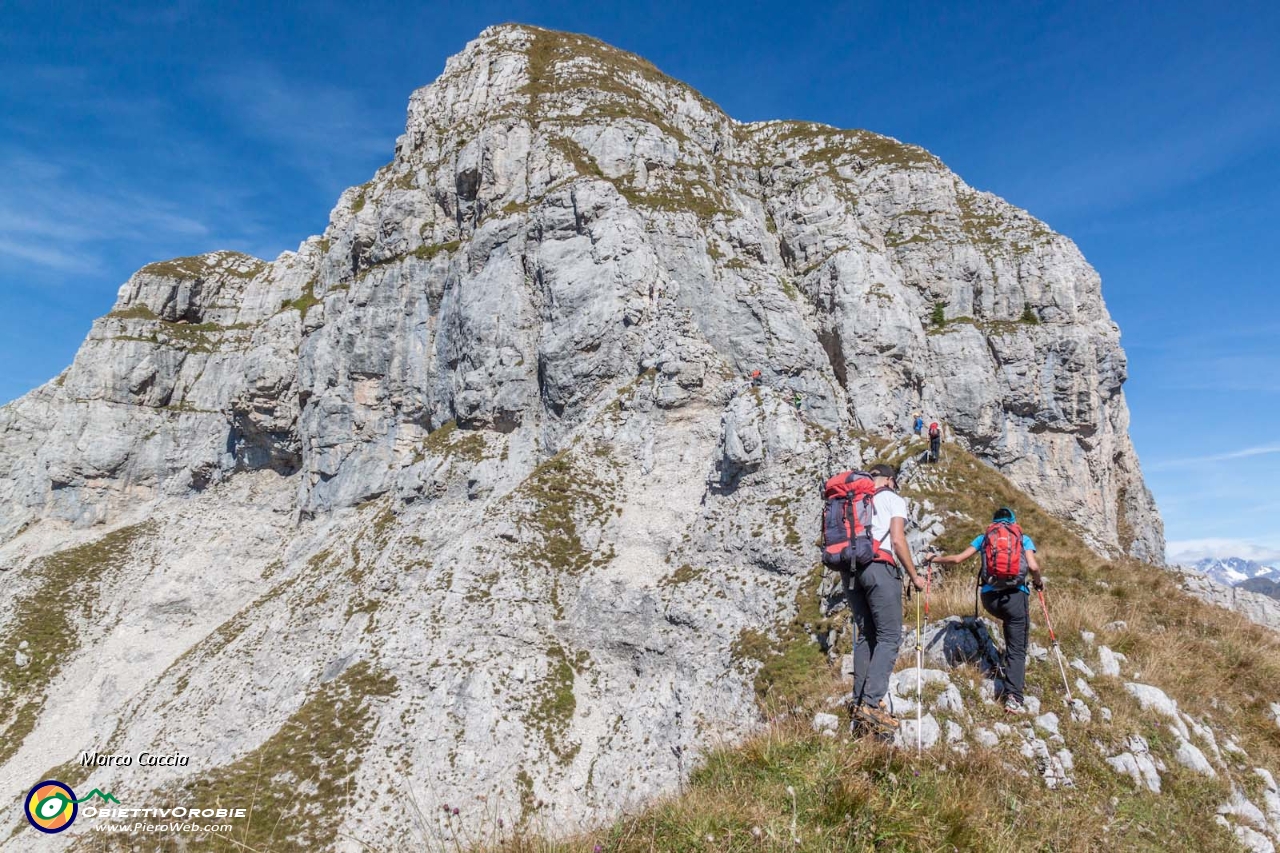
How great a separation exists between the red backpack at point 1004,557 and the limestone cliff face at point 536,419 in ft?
44.0

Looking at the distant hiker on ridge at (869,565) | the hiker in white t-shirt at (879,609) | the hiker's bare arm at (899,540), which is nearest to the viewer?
the hiker in white t-shirt at (879,609)

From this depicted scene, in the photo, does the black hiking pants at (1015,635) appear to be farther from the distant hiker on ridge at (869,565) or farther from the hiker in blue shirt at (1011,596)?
the distant hiker on ridge at (869,565)

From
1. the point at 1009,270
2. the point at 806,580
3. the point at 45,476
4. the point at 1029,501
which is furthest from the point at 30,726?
the point at 1009,270

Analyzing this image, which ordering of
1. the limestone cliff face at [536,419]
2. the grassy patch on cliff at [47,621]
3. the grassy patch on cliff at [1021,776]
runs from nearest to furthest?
1. the grassy patch on cliff at [1021,776]
2. the limestone cliff face at [536,419]
3. the grassy patch on cliff at [47,621]

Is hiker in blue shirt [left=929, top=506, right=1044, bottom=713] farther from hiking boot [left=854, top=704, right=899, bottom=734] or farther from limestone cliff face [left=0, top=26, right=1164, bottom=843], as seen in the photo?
limestone cliff face [left=0, top=26, right=1164, bottom=843]

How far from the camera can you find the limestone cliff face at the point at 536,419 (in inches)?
1046

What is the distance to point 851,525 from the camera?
7578 mm

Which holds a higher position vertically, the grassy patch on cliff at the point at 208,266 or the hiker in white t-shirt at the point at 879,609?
the grassy patch on cliff at the point at 208,266

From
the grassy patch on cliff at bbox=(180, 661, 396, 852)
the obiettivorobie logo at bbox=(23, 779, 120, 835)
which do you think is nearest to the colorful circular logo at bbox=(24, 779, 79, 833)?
the obiettivorobie logo at bbox=(23, 779, 120, 835)

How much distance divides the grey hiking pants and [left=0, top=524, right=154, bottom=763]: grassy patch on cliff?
56684mm

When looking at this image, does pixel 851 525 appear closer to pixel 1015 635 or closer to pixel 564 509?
pixel 1015 635

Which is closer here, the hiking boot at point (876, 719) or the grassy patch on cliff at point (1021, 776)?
the grassy patch on cliff at point (1021, 776)

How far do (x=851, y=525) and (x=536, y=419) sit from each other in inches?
1610

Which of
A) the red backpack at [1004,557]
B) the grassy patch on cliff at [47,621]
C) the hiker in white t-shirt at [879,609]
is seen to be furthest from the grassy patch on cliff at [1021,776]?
the grassy patch on cliff at [47,621]
